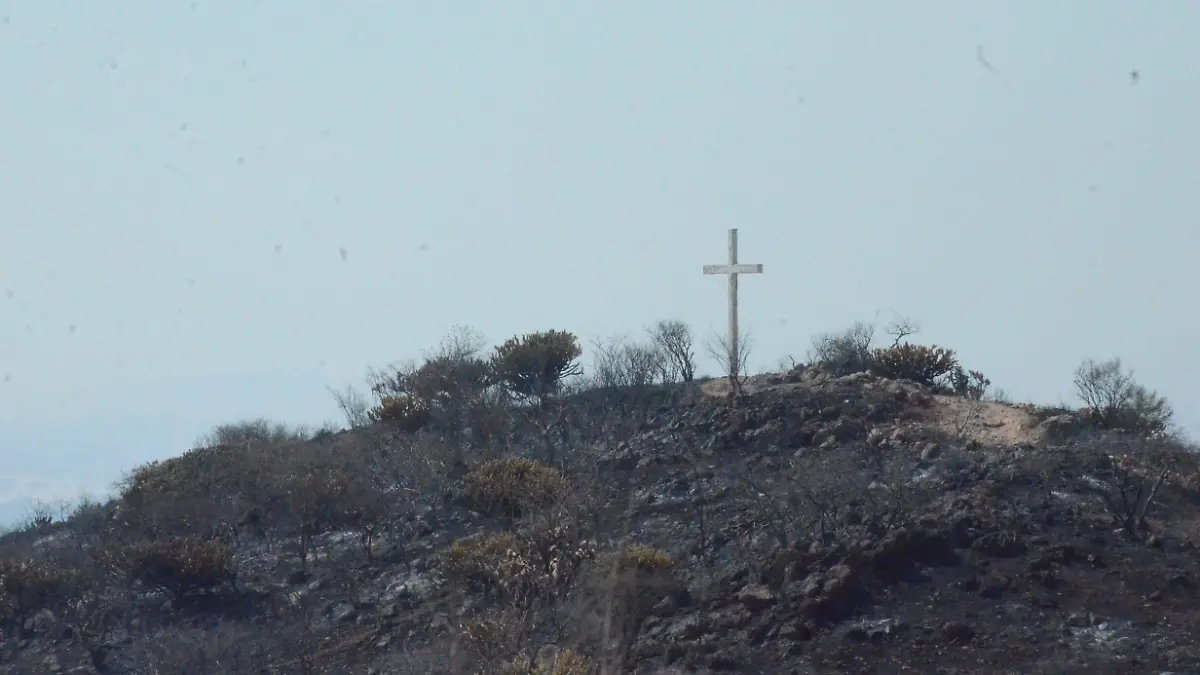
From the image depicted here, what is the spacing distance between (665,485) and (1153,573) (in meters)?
6.47

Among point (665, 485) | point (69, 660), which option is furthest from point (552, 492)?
point (69, 660)

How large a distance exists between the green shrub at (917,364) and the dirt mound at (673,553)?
6.05 feet

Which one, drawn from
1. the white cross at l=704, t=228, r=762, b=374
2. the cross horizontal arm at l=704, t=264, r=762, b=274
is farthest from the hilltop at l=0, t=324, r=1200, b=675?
the cross horizontal arm at l=704, t=264, r=762, b=274

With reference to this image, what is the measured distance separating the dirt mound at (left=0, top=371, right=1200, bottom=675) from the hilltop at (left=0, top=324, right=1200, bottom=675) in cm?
4

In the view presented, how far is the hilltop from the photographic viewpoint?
11.1 metres

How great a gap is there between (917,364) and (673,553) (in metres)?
9.52

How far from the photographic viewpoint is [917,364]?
2188cm

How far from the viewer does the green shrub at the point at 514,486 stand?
15.8 metres

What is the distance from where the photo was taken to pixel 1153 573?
11.6 metres

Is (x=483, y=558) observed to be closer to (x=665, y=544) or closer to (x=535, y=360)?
(x=665, y=544)

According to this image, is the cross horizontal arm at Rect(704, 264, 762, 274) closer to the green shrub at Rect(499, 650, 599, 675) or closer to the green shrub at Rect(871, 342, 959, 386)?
the green shrub at Rect(871, 342, 959, 386)

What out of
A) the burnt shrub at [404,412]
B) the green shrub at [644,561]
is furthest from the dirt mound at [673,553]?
the burnt shrub at [404,412]

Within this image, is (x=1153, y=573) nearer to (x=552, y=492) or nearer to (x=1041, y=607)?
(x=1041, y=607)

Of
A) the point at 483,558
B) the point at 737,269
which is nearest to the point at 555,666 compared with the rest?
the point at 483,558
